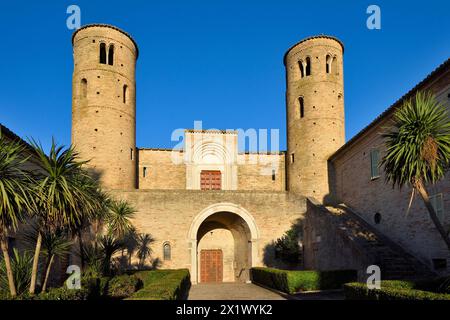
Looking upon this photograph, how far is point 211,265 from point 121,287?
12.6 m

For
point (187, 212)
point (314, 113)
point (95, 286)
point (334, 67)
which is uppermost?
point (334, 67)

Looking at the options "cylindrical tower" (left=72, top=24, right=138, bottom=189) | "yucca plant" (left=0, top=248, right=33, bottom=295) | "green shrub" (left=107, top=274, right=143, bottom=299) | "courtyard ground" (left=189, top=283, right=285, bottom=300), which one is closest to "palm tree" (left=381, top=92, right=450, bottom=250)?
"courtyard ground" (left=189, top=283, right=285, bottom=300)

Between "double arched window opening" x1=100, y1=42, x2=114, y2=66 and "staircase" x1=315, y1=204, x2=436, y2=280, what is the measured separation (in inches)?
685

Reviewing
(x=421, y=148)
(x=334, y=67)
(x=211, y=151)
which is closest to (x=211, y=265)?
(x=211, y=151)

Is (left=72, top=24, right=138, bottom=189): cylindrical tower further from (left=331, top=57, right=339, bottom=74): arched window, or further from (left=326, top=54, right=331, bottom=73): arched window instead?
(left=331, top=57, right=339, bottom=74): arched window

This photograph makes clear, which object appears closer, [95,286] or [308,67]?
[95,286]

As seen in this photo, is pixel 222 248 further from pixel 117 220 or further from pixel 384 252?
pixel 384 252

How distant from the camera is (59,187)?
39.4ft

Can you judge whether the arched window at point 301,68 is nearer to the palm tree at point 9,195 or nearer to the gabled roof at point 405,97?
the gabled roof at point 405,97

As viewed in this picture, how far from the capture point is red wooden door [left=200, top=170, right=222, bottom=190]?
3234 cm

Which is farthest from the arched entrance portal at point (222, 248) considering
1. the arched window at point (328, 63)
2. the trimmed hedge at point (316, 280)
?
the arched window at point (328, 63)

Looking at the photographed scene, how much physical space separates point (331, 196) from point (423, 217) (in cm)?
1068

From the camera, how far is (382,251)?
675 inches
